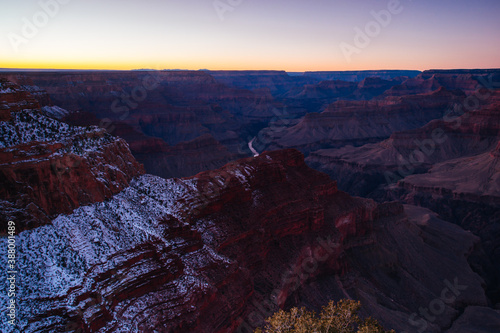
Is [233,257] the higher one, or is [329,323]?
[329,323]

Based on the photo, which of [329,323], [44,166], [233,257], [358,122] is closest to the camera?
[329,323]

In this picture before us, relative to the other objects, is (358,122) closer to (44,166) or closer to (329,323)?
(44,166)

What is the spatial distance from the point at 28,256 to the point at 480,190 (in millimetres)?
82160

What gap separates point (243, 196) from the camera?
36.6 meters

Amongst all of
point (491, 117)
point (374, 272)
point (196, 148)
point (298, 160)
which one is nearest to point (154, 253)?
point (298, 160)

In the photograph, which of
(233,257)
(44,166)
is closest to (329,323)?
(233,257)

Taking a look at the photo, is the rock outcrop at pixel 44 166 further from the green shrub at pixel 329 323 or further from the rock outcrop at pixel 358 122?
the rock outcrop at pixel 358 122

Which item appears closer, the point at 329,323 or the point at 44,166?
the point at 329,323

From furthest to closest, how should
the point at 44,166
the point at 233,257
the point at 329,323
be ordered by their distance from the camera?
the point at 233,257 < the point at 44,166 < the point at 329,323

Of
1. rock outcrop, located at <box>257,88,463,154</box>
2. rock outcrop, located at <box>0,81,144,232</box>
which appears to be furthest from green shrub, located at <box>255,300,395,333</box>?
rock outcrop, located at <box>257,88,463,154</box>

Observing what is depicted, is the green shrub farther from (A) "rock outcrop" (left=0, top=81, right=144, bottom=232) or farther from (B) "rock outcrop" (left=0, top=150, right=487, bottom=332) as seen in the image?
(A) "rock outcrop" (left=0, top=81, right=144, bottom=232)

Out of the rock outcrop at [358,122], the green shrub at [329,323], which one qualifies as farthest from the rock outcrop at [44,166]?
the rock outcrop at [358,122]

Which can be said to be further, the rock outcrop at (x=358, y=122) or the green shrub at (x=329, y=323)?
the rock outcrop at (x=358, y=122)

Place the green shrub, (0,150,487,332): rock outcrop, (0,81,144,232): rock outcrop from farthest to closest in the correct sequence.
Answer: (0,81,144,232): rock outcrop → (0,150,487,332): rock outcrop → the green shrub
